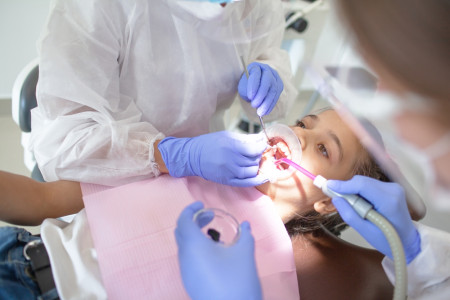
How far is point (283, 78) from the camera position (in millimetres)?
1661

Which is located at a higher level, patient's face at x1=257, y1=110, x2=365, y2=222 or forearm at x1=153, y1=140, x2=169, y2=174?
patient's face at x1=257, y1=110, x2=365, y2=222

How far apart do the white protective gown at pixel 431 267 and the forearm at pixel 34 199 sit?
119 centimetres

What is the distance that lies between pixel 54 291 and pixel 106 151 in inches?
18.9

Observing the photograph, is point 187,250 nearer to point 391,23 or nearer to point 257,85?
point 391,23

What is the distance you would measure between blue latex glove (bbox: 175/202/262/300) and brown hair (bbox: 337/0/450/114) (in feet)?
1.75

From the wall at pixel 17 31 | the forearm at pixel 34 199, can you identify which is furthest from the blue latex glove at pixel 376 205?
the wall at pixel 17 31

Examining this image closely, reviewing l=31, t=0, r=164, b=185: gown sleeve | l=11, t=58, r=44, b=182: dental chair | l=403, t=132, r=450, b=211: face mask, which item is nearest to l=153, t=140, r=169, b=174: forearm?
l=31, t=0, r=164, b=185: gown sleeve

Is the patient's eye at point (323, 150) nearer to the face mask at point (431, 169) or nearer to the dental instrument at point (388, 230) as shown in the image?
the dental instrument at point (388, 230)

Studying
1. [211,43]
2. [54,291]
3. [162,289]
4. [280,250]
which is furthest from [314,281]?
[211,43]

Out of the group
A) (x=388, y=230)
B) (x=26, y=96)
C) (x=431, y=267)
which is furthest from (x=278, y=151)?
(x=26, y=96)

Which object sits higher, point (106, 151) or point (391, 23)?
point (391, 23)

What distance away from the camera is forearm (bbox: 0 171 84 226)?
105cm

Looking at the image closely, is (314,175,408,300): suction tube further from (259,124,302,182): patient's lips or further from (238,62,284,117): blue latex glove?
(238,62,284,117): blue latex glove

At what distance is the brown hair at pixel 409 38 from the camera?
0.44 metres
